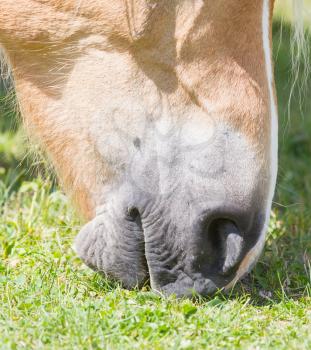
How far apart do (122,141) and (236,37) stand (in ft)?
1.77

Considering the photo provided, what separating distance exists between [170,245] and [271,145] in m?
0.50

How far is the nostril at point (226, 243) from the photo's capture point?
2.52 m

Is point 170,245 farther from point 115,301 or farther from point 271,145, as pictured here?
point 271,145

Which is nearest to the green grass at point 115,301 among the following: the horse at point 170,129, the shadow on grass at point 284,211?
the shadow on grass at point 284,211

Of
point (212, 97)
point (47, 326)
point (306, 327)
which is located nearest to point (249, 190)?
point (212, 97)

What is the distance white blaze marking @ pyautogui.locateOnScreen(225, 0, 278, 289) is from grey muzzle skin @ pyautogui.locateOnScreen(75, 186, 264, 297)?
4 cm

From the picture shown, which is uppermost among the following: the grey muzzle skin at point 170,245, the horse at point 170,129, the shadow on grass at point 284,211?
the horse at point 170,129

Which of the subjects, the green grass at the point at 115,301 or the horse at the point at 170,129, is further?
the horse at the point at 170,129

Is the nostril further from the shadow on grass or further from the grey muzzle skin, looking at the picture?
the shadow on grass

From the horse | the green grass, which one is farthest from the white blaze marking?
the green grass

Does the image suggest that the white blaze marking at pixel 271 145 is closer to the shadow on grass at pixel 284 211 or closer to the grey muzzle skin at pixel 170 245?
the grey muzzle skin at pixel 170 245

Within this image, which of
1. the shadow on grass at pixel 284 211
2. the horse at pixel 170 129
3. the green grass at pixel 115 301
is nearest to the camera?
the green grass at pixel 115 301

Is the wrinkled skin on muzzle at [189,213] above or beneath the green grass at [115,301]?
above

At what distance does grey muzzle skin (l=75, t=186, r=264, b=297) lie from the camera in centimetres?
252
